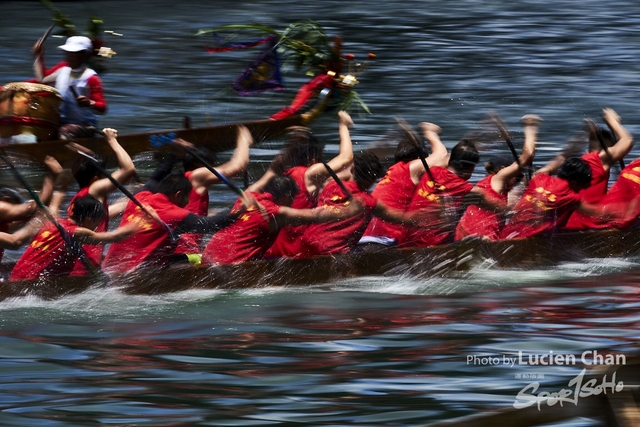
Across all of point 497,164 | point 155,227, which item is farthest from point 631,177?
point 155,227

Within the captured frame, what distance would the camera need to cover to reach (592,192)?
9.14 metres

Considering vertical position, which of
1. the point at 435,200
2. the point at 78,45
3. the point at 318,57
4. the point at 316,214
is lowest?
the point at 435,200

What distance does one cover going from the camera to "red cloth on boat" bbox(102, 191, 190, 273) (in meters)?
7.36

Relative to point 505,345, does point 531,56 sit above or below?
below

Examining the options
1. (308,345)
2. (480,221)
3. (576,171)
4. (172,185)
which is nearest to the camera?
(308,345)

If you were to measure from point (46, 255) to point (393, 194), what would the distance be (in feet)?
8.48

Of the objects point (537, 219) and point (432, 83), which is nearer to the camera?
point (537, 219)

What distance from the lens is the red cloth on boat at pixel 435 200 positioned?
8.51 meters

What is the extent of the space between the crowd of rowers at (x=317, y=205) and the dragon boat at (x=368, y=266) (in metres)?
0.08

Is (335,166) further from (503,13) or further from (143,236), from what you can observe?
(503,13)

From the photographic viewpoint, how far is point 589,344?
645 centimetres

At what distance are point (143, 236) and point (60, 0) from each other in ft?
55.4

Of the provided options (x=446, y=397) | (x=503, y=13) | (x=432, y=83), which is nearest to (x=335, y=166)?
(x=446, y=397)

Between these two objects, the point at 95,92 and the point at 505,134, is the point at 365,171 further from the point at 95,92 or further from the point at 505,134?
the point at 95,92
